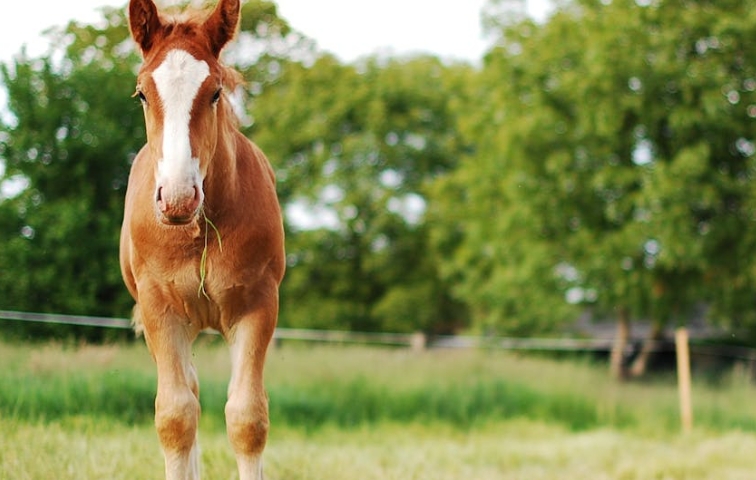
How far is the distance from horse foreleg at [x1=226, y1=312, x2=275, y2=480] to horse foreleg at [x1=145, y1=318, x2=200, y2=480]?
0.62 feet

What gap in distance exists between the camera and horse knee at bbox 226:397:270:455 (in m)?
4.03

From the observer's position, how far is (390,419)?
11.9 meters

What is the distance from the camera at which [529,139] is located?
2405cm

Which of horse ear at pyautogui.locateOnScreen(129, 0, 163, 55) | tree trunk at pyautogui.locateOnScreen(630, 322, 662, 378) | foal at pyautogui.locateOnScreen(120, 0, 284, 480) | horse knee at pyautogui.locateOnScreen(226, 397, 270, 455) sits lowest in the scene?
tree trunk at pyautogui.locateOnScreen(630, 322, 662, 378)

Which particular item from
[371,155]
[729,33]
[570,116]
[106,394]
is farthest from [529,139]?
[106,394]

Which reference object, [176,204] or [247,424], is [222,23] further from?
[247,424]

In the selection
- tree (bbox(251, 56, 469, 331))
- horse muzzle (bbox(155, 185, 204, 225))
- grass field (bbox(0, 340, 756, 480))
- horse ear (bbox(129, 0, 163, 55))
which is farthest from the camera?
tree (bbox(251, 56, 469, 331))

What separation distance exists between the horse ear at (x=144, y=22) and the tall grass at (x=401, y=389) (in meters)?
4.90

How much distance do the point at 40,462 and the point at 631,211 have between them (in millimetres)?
20064

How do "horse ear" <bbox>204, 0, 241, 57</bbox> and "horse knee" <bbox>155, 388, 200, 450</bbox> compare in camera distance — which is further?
"horse knee" <bbox>155, 388, 200, 450</bbox>

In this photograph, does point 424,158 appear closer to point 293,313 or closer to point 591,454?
point 293,313

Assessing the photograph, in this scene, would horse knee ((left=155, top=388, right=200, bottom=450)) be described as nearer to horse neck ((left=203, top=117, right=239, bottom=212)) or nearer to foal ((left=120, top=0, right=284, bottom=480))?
foal ((left=120, top=0, right=284, bottom=480))

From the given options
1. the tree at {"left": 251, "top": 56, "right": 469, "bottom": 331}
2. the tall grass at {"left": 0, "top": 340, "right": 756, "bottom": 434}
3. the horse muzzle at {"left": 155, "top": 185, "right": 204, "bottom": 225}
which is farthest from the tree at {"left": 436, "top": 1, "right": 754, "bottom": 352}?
the horse muzzle at {"left": 155, "top": 185, "right": 204, "bottom": 225}

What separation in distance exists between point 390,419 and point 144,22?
→ 8.85m
